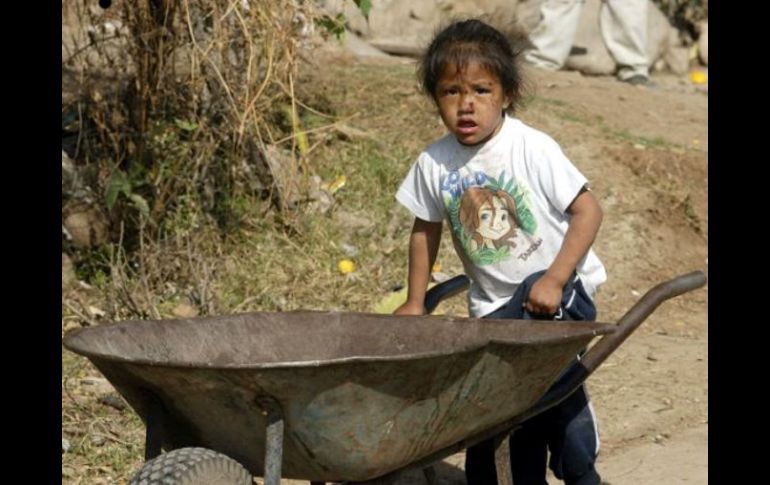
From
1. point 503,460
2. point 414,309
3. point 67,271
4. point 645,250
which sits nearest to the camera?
point 503,460

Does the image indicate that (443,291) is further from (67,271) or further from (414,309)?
(67,271)

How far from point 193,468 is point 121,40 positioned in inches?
166

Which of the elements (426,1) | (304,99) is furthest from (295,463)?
(426,1)

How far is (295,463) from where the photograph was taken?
352 cm

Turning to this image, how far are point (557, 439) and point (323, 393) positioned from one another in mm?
1428

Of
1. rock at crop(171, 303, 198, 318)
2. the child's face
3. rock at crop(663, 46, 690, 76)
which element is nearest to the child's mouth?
the child's face

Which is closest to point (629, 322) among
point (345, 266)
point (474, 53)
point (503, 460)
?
point (503, 460)

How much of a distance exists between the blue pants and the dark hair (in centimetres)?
62

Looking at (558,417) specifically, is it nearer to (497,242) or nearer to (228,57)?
(497,242)

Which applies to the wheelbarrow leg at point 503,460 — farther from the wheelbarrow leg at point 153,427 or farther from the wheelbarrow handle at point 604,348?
the wheelbarrow leg at point 153,427

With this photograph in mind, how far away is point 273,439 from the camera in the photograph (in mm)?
3285

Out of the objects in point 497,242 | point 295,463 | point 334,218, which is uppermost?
point 497,242

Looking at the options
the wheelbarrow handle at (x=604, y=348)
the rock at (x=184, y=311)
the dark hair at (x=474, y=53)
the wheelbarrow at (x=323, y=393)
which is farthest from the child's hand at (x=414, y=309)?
the rock at (x=184, y=311)

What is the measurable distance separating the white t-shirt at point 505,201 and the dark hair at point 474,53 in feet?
0.47
